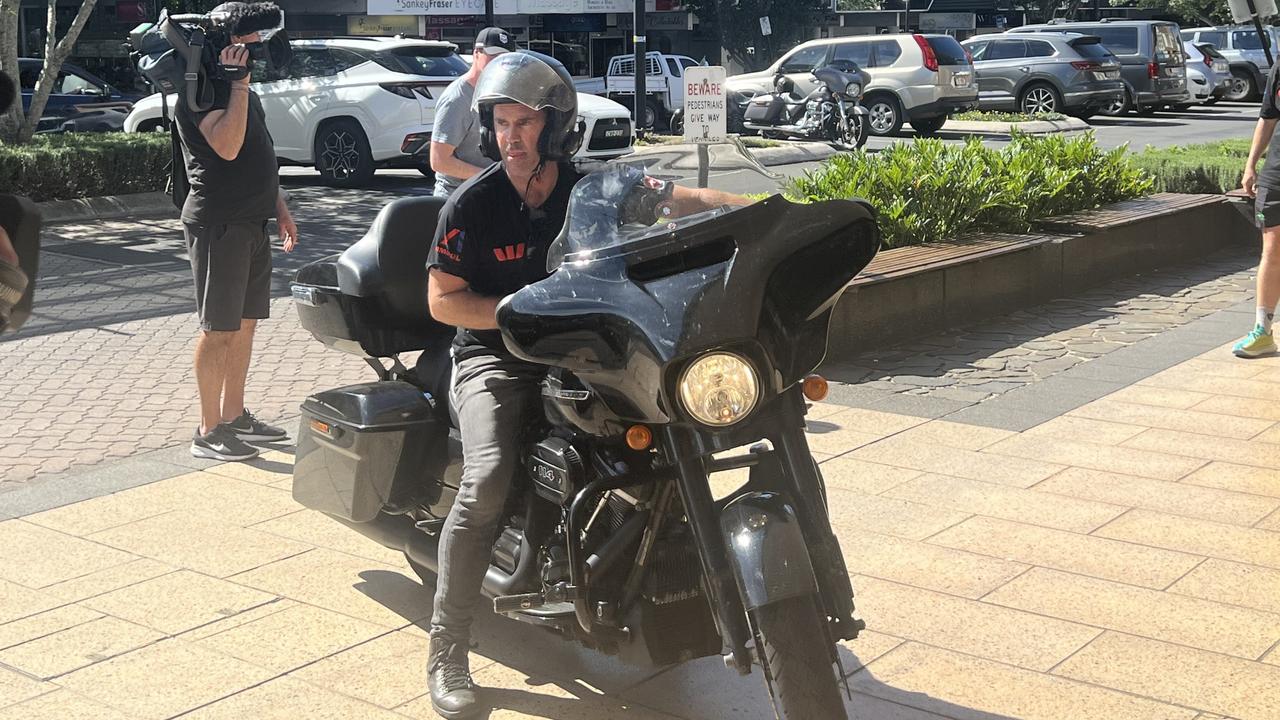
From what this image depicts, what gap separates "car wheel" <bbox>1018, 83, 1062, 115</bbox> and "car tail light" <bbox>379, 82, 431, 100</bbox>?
15.4m

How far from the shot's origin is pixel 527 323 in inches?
131

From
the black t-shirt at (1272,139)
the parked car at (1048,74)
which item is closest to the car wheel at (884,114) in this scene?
the parked car at (1048,74)

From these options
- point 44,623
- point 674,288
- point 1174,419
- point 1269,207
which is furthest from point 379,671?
point 1269,207

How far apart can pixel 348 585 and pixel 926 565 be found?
6.12 feet

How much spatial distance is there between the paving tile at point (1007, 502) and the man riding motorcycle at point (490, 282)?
220 centimetres

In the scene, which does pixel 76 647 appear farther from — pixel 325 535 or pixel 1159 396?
pixel 1159 396

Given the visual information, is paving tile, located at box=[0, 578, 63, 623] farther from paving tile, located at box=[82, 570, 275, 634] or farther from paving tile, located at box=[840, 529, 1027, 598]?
paving tile, located at box=[840, 529, 1027, 598]

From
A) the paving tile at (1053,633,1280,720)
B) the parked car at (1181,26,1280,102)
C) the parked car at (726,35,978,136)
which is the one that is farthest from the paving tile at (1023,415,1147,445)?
the parked car at (1181,26,1280,102)

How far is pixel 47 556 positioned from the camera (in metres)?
5.05

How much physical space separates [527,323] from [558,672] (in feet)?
4.18

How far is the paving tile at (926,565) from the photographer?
4730 millimetres

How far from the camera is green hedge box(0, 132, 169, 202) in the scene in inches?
578

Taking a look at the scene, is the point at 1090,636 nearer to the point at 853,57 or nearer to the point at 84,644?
the point at 84,644

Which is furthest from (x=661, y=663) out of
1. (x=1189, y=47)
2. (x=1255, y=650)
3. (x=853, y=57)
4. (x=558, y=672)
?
(x=1189, y=47)
